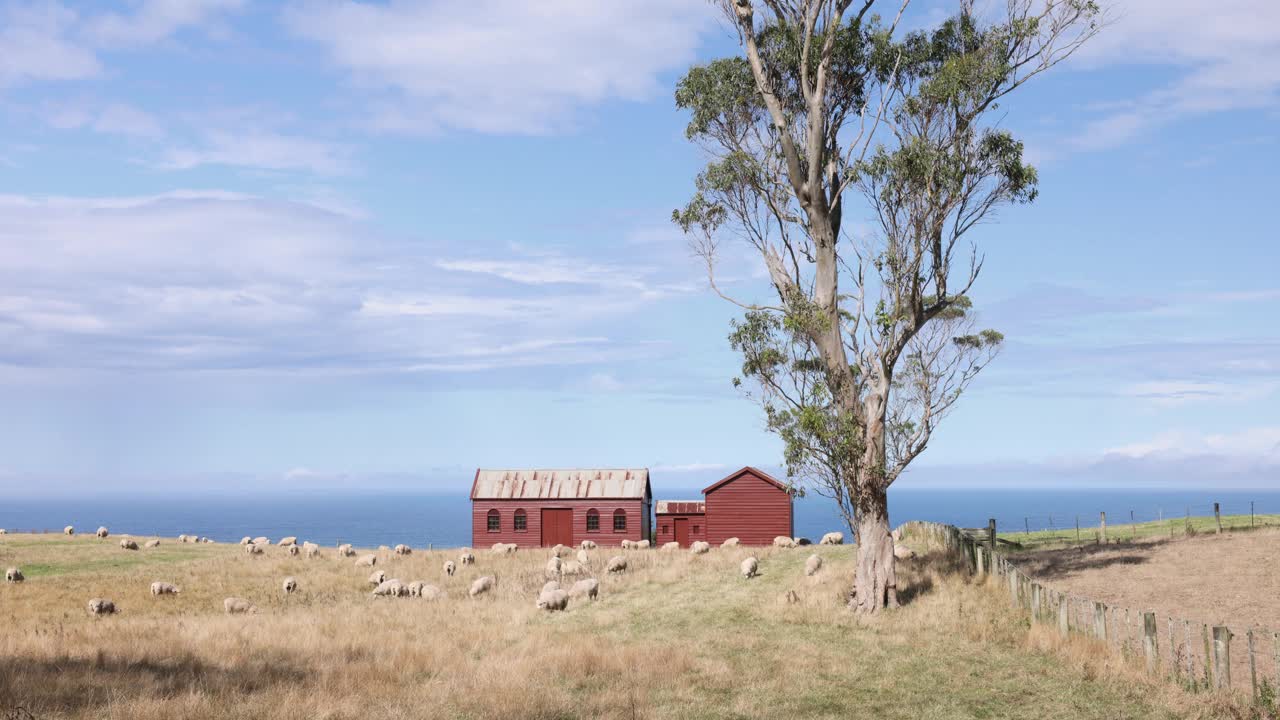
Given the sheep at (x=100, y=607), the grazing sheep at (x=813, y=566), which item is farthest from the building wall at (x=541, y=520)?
the sheep at (x=100, y=607)

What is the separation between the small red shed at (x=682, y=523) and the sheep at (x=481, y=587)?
23.9 m

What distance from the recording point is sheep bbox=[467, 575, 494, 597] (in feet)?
117

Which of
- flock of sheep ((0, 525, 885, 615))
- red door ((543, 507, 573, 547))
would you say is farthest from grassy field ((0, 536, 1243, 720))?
red door ((543, 507, 573, 547))

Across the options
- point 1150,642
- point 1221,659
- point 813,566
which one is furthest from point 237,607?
point 1221,659

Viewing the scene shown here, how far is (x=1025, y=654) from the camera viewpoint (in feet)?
71.5

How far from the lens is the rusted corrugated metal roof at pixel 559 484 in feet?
197

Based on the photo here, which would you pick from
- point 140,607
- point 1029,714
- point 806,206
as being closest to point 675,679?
point 1029,714

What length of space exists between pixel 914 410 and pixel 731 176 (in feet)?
30.2

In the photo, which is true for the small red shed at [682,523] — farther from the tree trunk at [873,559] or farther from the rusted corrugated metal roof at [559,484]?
the tree trunk at [873,559]

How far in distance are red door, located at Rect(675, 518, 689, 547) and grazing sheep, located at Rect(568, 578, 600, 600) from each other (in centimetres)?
2609

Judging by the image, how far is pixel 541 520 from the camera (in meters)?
59.8

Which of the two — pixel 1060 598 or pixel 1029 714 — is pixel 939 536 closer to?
pixel 1060 598

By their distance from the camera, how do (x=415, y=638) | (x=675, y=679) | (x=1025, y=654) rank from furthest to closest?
(x=415, y=638), (x=1025, y=654), (x=675, y=679)

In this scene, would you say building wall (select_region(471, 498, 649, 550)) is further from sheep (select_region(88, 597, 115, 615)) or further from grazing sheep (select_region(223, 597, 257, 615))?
sheep (select_region(88, 597, 115, 615))
